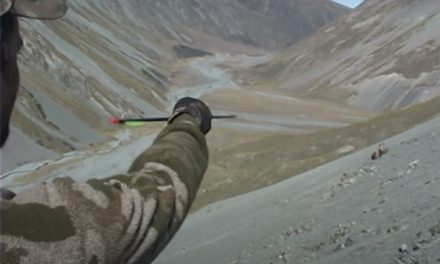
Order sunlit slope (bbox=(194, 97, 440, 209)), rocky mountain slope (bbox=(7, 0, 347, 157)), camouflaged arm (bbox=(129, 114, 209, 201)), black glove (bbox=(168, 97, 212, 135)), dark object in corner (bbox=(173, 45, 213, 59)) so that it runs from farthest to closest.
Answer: dark object in corner (bbox=(173, 45, 213, 59)) < rocky mountain slope (bbox=(7, 0, 347, 157)) < sunlit slope (bbox=(194, 97, 440, 209)) < black glove (bbox=(168, 97, 212, 135)) < camouflaged arm (bbox=(129, 114, 209, 201))

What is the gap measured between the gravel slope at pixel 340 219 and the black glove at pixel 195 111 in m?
4.25

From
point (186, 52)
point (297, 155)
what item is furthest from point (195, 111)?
point (186, 52)

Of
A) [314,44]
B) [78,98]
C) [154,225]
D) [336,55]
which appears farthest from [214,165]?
[314,44]

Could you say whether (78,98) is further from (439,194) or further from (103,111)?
(439,194)

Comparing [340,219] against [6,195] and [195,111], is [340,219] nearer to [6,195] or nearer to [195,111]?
[195,111]

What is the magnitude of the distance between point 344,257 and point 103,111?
62.4 metres

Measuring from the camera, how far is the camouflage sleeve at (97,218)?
265 centimetres

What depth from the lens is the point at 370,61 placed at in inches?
4043

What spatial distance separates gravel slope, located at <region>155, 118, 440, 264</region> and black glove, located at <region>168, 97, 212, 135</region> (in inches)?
167

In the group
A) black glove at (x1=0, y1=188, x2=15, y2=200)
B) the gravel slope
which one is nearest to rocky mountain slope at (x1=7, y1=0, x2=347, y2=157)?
the gravel slope

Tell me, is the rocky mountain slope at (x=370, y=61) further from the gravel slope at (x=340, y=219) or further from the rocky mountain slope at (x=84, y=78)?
the gravel slope at (x=340, y=219)

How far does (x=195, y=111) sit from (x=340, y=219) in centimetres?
907

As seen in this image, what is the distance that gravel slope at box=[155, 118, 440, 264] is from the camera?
9570 mm

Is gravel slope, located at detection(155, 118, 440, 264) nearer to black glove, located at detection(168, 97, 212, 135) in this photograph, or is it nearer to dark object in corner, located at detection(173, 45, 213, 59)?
black glove, located at detection(168, 97, 212, 135)
